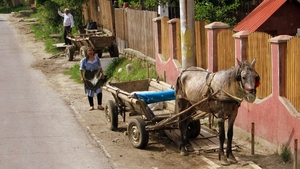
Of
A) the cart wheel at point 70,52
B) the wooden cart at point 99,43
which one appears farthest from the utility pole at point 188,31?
the cart wheel at point 70,52

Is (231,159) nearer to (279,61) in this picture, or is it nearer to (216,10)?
(279,61)

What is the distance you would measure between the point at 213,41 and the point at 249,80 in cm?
Result: 412

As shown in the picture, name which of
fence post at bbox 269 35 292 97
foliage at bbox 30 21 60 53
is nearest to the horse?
fence post at bbox 269 35 292 97

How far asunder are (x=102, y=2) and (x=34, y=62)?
188 inches

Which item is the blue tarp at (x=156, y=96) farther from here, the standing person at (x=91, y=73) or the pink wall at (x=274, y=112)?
the standing person at (x=91, y=73)

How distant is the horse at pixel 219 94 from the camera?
9250 millimetres

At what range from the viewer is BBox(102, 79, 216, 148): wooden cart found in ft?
36.4

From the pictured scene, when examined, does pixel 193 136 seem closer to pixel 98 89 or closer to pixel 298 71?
pixel 298 71

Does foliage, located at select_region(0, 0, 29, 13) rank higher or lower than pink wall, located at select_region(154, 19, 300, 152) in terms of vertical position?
higher

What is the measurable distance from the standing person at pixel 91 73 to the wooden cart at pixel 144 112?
5.56 feet

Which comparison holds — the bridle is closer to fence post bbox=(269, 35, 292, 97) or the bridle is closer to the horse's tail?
fence post bbox=(269, 35, 292, 97)

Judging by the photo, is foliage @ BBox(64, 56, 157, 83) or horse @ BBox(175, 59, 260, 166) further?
foliage @ BBox(64, 56, 157, 83)

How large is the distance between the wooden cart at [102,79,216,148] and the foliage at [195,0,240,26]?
14.2 ft

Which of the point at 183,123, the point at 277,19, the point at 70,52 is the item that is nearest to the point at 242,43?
the point at 183,123
